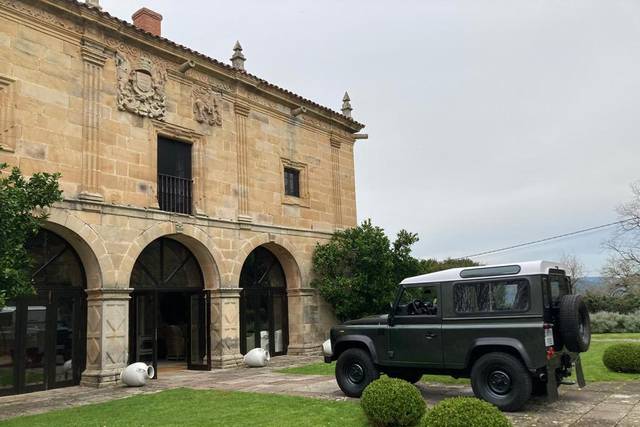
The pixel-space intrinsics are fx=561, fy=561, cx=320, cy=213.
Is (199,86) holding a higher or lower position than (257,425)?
higher

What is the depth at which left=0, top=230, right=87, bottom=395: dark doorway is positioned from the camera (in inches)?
478

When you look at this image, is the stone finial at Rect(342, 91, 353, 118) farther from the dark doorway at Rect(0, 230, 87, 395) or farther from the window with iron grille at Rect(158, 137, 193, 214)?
the dark doorway at Rect(0, 230, 87, 395)

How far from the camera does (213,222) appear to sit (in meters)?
15.9

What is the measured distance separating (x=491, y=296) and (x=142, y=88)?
10305mm

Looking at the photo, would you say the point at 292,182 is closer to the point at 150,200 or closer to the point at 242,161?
the point at 242,161

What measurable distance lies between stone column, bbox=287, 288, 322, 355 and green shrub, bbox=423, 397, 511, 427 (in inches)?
500

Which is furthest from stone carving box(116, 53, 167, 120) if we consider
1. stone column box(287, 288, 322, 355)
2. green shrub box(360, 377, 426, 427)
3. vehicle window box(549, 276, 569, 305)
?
vehicle window box(549, 276, 569, 305)

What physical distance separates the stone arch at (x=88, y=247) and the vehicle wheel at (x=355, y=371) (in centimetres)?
603

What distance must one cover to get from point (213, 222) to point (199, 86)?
397 cm

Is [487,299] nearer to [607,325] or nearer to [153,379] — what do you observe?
[153,379]

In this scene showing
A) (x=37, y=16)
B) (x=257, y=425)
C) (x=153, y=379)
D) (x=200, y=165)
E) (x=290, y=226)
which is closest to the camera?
(x=257, y=425)

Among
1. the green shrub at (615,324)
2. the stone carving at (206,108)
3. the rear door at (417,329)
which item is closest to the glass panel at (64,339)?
the stone carving at (206,108)

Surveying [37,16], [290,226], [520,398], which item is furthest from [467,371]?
[37,16]

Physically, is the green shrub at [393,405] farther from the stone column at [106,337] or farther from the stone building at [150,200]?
the stone building at [150,200]
